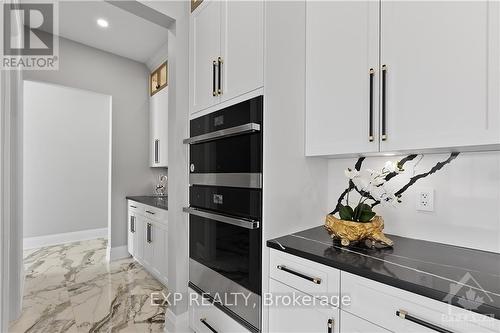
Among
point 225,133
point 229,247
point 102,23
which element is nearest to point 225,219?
point 229,247

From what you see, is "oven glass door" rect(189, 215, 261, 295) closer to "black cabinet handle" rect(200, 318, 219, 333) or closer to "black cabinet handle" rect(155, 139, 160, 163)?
"black cabinet handle" rect(200, 318, 219, 333)

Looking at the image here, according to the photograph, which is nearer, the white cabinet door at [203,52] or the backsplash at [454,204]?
the backsplash at [454,204]

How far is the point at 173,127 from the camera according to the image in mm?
1957

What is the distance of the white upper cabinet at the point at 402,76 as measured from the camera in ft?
3.23

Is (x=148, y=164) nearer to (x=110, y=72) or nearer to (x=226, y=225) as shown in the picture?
(x=110, y=72)

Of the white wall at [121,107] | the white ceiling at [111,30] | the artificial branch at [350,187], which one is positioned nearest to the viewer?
the artificial branch at [350,187]

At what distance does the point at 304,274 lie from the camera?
1163mm

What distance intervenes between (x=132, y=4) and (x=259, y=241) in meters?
1.76

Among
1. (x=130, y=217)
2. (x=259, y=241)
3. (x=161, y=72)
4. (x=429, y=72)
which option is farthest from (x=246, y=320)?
(x=161, y=72)

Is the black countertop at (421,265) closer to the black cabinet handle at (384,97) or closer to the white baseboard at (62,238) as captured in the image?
the black cabinet handle at (384,97)

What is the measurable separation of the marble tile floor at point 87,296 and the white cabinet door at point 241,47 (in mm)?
2017

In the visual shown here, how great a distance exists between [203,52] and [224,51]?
0.27 m

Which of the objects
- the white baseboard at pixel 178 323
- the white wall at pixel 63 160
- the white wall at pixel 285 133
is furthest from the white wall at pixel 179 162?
the white wall at pixel 63 160

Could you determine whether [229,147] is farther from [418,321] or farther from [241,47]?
[418,321]
